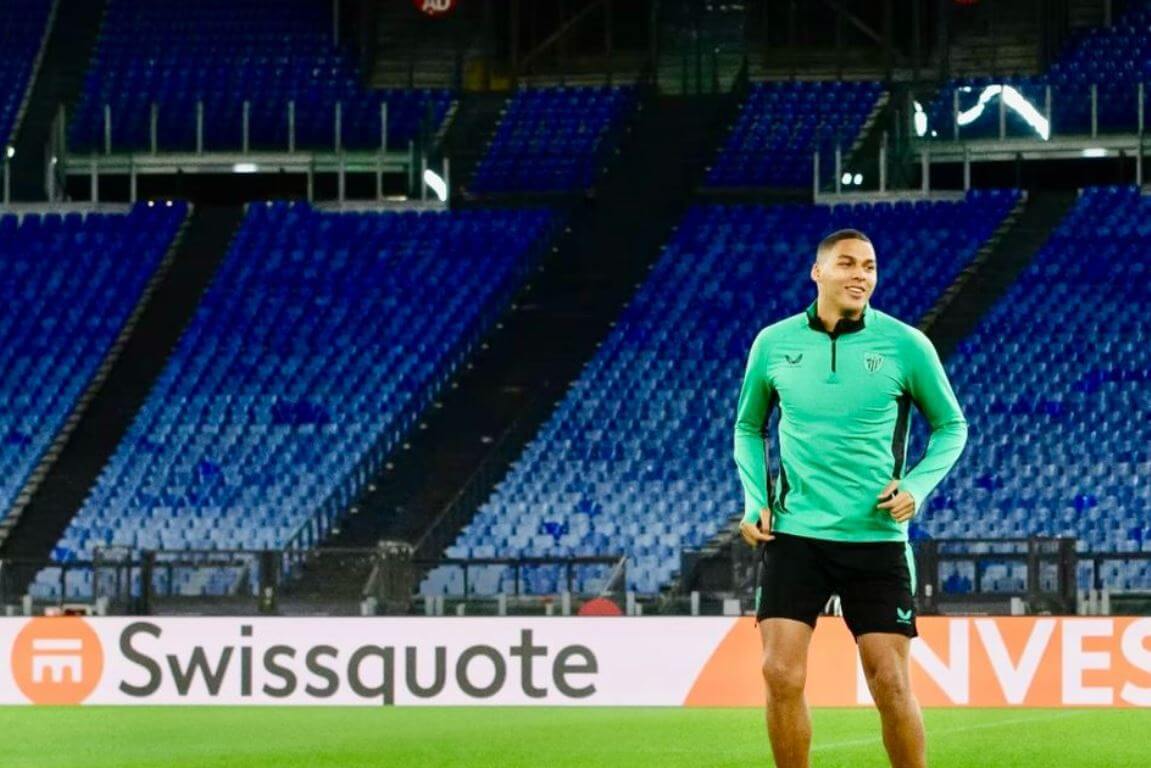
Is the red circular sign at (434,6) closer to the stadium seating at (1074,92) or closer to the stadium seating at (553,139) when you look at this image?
the stadium seating at (553,139)

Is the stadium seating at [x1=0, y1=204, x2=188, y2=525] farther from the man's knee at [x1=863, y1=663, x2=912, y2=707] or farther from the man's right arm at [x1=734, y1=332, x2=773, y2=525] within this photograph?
the man's knee at [x1=863, y1=663, x2=912, y2=707]

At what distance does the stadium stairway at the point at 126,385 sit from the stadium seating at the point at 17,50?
10.3 ft

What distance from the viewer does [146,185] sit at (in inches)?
1254

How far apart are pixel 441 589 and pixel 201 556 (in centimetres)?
217

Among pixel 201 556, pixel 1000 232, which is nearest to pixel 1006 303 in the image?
pixel 1000 232

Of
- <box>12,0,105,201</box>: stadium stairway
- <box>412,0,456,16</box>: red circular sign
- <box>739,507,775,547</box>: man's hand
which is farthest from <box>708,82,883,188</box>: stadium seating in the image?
<box>739,507,775,547</box>: man's hand

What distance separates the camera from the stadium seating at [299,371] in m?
25.4

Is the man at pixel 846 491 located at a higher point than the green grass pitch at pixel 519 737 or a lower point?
higher

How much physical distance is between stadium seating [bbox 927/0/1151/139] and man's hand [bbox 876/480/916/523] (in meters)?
22.7

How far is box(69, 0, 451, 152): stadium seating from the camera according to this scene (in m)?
31.5

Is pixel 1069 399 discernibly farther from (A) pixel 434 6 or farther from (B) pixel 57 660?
(B) pixel 57 660

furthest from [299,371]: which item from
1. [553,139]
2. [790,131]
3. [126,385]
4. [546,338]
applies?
[790,131]

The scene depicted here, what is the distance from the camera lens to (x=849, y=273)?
729 cm

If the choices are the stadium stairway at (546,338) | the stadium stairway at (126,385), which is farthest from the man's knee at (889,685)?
the stadium stairway at (126,385)
